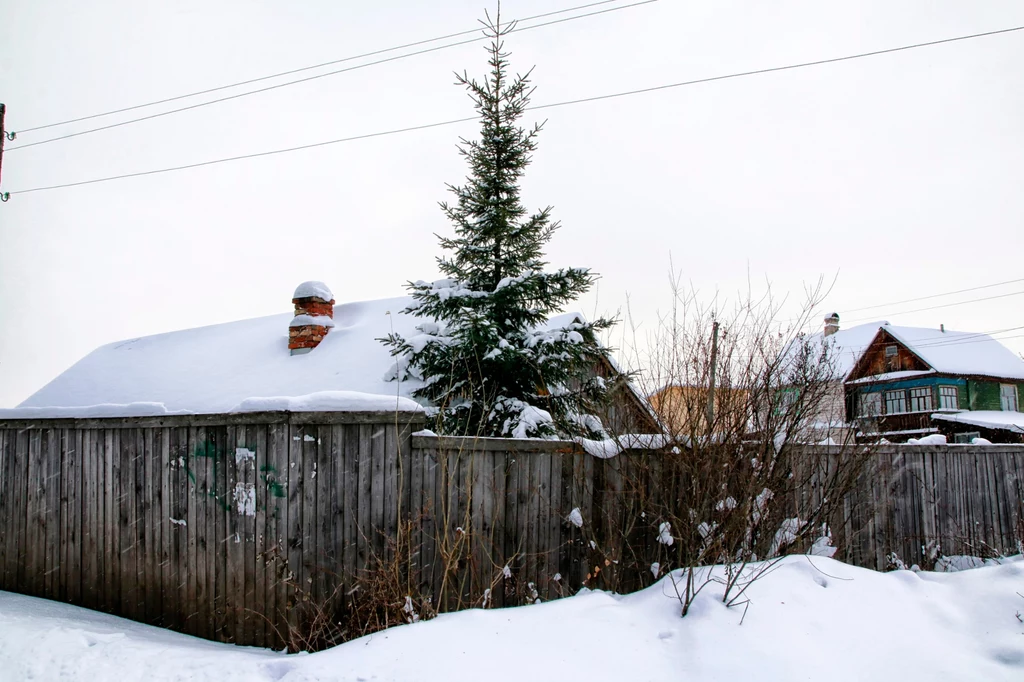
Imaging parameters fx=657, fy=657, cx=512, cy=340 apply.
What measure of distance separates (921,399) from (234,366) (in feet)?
84.7

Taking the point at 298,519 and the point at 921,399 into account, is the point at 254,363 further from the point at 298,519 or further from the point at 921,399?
the point at 921,399

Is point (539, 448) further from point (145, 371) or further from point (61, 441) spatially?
point (145, 371)

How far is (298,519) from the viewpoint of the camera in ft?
15.0

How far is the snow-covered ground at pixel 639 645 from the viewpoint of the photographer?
3711 mm

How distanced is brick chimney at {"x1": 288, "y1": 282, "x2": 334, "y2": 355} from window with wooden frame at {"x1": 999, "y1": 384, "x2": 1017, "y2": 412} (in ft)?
89.4

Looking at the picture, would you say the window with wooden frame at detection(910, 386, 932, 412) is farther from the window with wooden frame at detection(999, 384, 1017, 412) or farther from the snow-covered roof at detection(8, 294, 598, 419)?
the snow-covered roof at detection(8, 294, 598, 419)

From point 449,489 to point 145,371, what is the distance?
509 inches

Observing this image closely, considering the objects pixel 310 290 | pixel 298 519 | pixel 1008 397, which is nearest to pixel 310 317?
pixel 310 290

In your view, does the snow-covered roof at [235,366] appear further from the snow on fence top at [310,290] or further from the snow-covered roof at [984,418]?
the snow-covered roof at [984,418]

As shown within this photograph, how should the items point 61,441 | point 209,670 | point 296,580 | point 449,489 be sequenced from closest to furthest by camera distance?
point 209,670 < point 296,580 < point 449,489 < point 61,441

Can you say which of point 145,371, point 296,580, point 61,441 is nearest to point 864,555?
point 296,580

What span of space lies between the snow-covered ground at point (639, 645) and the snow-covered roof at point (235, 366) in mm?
3124

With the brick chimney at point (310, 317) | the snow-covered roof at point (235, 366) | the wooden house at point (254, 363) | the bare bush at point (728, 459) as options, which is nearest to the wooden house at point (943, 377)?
the wooden house at point (254, 363)

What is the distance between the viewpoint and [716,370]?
509 cm
